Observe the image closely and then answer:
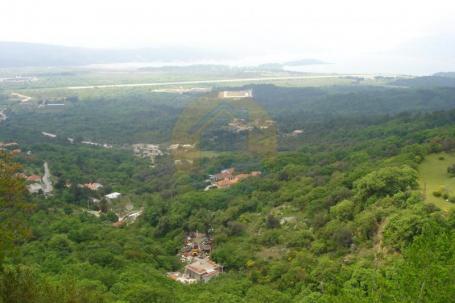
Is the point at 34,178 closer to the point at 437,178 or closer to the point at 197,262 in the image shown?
the point at 197,262

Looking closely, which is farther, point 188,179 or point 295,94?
point 295,94

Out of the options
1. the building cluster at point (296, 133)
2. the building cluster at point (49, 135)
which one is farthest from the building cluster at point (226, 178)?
the building cluster at point (49, 135)

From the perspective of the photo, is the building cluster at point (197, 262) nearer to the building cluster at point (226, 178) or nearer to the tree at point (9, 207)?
the building cluster at point (226, 178)

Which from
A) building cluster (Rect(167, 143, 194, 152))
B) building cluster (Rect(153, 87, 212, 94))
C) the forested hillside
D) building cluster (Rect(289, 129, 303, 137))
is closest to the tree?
the forested hillside

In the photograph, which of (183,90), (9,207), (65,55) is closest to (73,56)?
(65,55)

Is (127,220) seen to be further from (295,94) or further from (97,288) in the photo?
(295,94)

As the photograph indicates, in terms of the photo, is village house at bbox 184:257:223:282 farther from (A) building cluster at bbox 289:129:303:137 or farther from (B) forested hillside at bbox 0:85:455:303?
(A) building cluster at bbox 289:129:303:137

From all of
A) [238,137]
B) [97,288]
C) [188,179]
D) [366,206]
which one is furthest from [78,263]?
[238,137]
